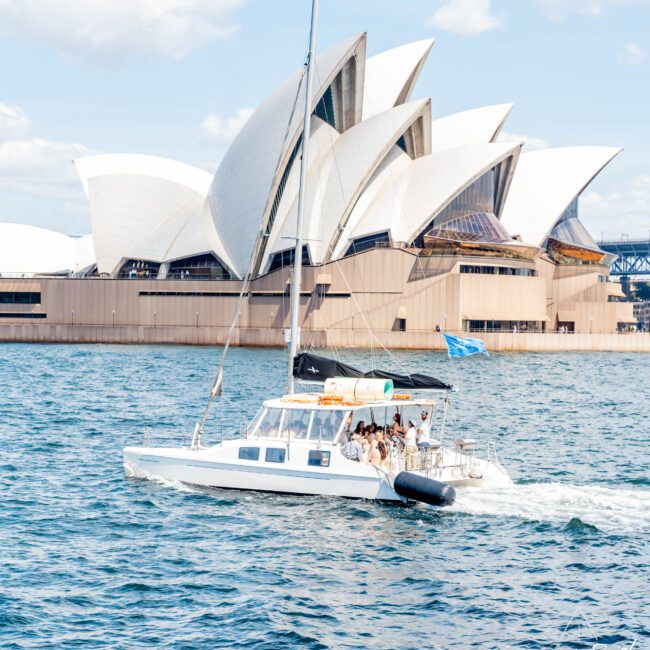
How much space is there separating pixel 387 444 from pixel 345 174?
55870 mm

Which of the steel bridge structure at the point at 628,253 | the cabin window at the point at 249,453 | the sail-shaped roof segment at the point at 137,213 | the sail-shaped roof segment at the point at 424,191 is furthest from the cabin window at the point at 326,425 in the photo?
the steel bridge structure at the point at 628,253

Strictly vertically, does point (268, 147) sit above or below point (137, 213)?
above

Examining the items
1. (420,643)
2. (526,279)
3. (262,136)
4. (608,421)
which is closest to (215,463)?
(420,643)

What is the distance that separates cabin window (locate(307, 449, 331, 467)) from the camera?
2267 centimetres

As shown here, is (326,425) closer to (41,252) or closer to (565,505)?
(565,505)

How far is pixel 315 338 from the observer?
2990 inches

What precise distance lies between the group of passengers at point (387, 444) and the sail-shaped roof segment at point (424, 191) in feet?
180

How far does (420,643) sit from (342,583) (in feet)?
9.14

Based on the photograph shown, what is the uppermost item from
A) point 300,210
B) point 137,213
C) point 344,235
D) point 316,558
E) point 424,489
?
point 137,213

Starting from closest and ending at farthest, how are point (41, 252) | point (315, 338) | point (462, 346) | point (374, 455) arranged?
point (374, 455) → point (462, 346) → point (315, 338) → point (41, 252)

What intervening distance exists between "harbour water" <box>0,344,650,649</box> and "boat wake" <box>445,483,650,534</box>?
0.06 meters

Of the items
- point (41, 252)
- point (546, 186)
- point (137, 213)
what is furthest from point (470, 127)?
point (41, 252)

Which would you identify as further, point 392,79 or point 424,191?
point 392,79

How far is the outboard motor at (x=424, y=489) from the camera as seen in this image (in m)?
21.0
